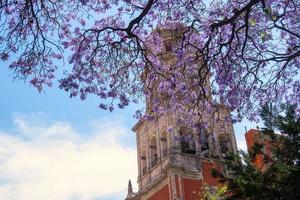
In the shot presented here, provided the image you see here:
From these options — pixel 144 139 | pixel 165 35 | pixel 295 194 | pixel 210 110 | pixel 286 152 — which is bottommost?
pixel 295 194

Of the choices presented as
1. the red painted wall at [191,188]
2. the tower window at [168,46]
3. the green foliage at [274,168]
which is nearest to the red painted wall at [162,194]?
the red painted wall at [191,188]

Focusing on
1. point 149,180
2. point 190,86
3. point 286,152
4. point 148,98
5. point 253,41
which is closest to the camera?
point 286,152

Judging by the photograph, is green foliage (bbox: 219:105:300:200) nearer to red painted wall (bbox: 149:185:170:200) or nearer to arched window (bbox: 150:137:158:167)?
red painted wall (bbox: 149:185:170:200)

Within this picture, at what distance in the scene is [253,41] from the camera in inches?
553

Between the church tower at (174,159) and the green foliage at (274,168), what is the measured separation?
57.8ft

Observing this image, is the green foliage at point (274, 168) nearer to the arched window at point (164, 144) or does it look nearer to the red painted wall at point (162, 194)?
the red painted wall at point (162, 194)

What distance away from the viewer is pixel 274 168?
42.0 ft

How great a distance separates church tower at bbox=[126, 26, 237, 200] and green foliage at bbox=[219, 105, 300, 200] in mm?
17605

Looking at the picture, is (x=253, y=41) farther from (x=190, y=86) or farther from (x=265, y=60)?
(x=190, y=86)

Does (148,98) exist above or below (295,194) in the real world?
above

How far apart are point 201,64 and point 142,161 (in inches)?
1101

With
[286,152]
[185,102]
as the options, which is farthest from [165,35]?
[286,152]

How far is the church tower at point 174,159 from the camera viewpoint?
1358 inches

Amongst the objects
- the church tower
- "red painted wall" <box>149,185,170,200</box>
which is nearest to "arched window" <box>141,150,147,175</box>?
the church tower
